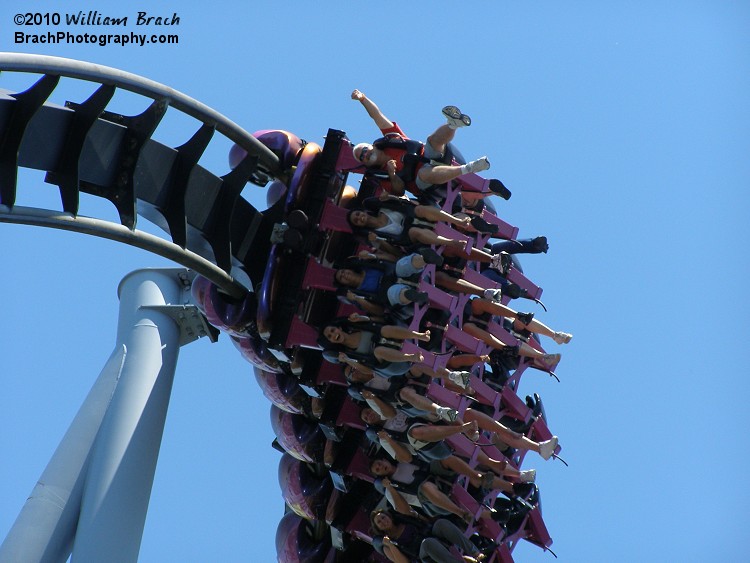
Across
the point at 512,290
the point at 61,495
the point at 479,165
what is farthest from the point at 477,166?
the point at 61,495

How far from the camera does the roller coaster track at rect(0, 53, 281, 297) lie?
29.2ft

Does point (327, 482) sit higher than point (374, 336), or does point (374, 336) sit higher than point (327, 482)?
point (374, 336)

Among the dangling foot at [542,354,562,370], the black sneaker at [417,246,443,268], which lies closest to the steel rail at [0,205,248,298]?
the black sneaker at [417,246,443,268]

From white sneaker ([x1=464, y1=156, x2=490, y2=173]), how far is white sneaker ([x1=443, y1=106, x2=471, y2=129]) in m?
0.29

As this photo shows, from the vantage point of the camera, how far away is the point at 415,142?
11406 millimetres

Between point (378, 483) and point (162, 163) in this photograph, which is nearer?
point (162, 163)

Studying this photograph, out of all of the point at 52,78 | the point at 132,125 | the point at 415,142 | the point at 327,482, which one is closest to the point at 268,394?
the point at 327,482

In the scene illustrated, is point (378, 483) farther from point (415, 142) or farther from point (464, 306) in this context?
point (415, 142)

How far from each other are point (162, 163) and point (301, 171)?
4.85 feet

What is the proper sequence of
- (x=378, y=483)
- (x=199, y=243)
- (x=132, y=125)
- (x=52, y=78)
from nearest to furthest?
(x=52, y=78) → (x=132, y=125) → (x=199, y=243) → (x=378, y=483)

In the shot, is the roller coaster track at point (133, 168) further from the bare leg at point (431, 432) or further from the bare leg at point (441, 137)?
the bare leg at point (431, 432)

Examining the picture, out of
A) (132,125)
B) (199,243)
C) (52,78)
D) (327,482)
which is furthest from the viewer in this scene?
(327,482)

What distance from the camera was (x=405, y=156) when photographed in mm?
11391

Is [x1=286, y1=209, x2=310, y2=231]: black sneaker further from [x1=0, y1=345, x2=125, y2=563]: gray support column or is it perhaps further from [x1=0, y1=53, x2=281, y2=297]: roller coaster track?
[x1=0, y1=345, x2=125, y2=563]: gray support column
